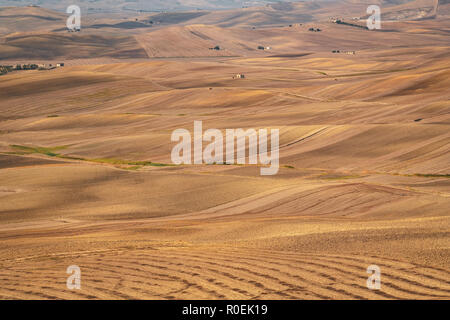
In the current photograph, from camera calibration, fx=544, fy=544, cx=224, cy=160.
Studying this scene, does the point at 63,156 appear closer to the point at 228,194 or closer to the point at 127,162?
the point at 127,162

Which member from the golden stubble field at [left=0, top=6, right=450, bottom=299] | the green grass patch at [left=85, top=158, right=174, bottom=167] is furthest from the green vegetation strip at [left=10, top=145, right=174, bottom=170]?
the golden stubble field at [left=0, top=6, right=450, bottom=299]

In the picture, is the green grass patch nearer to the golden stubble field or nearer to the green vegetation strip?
the green vegetation strip

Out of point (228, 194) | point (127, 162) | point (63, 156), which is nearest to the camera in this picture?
point (228, 194)

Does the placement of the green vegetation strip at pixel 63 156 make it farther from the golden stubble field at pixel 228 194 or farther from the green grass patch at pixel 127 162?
the golden stubble field at pixel 228 194

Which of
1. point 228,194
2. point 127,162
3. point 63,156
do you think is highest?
point 63,156

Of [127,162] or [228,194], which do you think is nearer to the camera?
[228,194]

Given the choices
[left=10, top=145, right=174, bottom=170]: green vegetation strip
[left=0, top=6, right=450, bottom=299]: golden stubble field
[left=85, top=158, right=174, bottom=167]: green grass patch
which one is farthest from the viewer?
[left=10, top=145, right=174, bottom=170]: green vegetation strip

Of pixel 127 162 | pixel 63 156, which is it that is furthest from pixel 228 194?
pixel 63 156
